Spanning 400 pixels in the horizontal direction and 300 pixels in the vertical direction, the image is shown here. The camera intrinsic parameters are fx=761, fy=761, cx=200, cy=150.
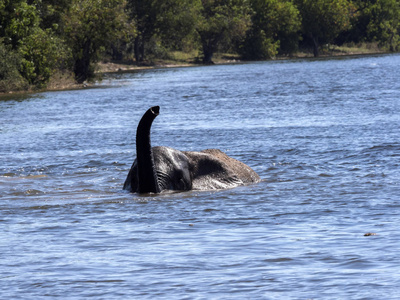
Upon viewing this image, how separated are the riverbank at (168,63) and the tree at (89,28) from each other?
5.77ft

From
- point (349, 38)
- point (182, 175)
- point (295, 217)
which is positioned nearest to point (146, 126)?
point (182, 175)

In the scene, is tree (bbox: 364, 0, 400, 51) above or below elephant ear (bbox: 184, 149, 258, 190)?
above

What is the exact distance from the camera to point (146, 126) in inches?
379

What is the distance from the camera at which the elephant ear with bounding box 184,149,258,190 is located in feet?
35.4

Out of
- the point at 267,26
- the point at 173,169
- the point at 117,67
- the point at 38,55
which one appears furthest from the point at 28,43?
the point at 267,26

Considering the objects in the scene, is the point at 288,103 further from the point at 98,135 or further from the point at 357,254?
the point at 357,254

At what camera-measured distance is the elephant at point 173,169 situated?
31.6 ft

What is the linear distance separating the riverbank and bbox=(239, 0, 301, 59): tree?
286 centimetres

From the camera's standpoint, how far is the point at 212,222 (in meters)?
8.67

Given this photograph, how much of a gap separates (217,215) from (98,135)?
1241 centimetres

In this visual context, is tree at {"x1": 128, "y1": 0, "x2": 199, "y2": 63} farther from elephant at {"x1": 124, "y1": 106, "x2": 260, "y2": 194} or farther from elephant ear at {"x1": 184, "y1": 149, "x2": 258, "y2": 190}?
elephant at {"x1": 124, "y1": 106, "x2": 260, "y2": 194}

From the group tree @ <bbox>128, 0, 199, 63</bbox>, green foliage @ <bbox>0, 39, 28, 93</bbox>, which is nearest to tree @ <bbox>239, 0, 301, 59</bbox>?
tree @ <bbox>128, 0, 199, 63</bbox>

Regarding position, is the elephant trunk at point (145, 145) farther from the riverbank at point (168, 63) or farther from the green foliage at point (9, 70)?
the green foliage at point (9, 70)

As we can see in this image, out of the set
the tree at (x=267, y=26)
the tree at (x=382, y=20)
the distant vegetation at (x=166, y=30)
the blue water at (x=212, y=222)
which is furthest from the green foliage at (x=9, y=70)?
the tree at (x=382, y=20)
